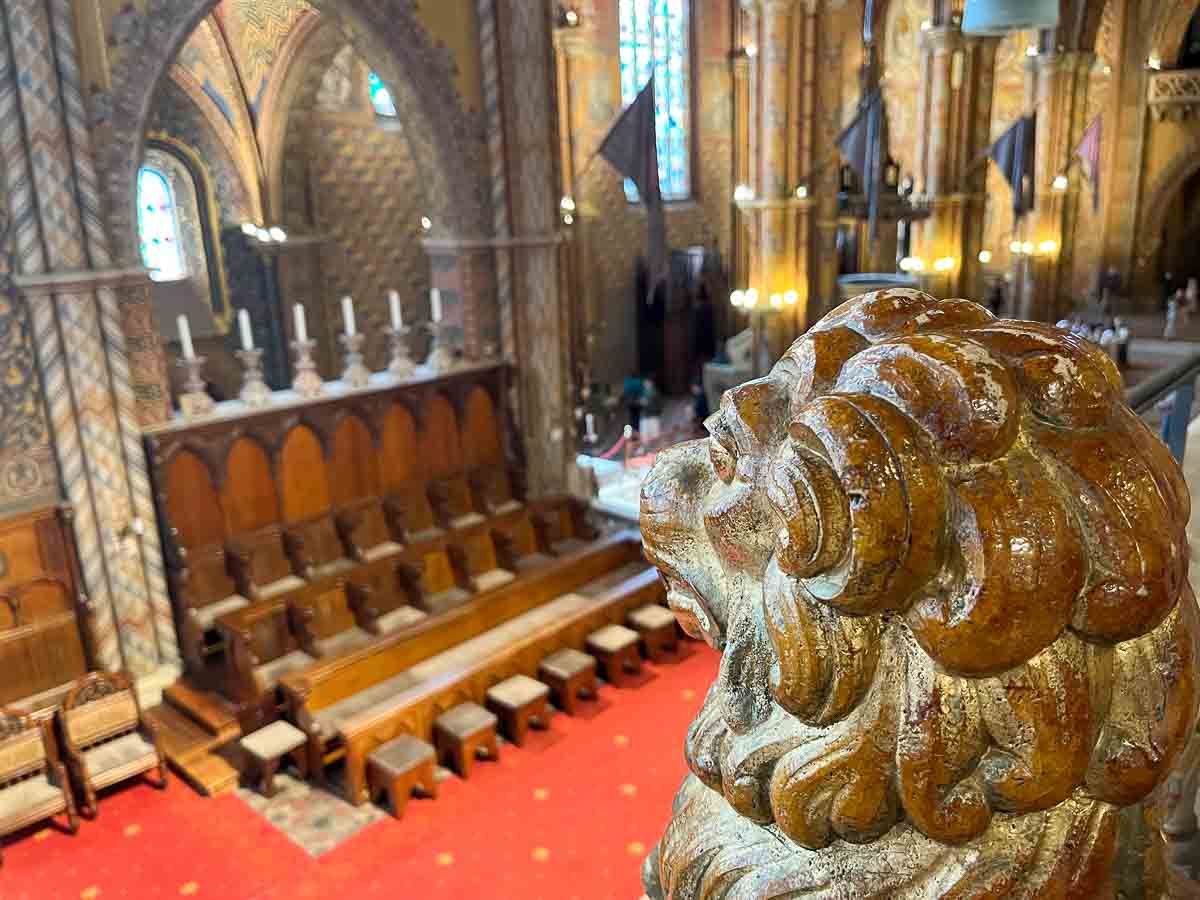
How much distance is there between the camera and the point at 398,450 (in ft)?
27.6

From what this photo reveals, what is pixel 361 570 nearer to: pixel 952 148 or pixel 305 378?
pixel 305 378

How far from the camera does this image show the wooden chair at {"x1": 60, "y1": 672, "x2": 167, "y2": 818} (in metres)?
5.30

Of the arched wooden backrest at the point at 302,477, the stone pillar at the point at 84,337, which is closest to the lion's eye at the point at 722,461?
the stone pillar at the point at 84,337

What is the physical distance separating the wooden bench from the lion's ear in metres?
4.72

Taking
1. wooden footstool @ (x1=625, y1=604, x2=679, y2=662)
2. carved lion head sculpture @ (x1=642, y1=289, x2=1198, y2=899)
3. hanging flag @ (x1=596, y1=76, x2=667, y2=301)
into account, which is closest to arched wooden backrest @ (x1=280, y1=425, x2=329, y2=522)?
wooden footstool @ (x1=625, y1=604, x2=679, y2=662)

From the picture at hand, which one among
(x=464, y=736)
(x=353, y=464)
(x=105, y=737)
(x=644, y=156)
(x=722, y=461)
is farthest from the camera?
(x=644, y=156)

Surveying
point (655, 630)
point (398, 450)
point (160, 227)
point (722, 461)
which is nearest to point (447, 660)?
point (655, 630)

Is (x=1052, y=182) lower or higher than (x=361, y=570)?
higher

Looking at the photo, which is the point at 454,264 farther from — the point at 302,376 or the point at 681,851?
the point at 681,851

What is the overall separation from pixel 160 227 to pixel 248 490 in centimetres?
564

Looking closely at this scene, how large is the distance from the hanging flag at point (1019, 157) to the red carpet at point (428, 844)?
11.0m

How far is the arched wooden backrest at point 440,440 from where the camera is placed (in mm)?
8539

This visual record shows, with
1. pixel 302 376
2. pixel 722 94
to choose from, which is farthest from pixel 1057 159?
pixel 302 376

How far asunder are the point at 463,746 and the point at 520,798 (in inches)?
18.1
